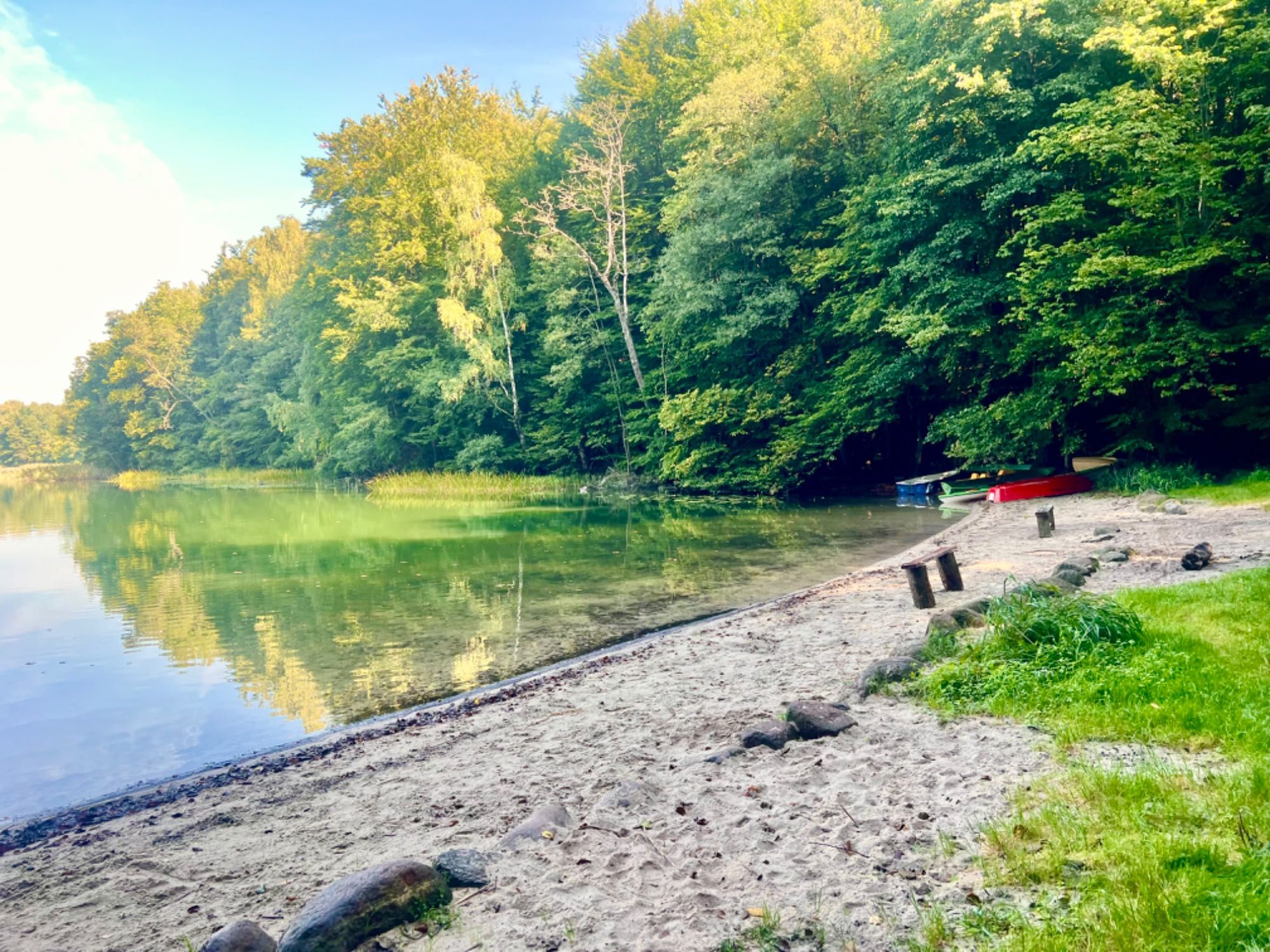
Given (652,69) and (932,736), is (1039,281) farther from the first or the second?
(652,69)

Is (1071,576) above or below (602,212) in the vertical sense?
below

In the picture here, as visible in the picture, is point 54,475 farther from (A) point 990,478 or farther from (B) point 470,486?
(A) point 990,478

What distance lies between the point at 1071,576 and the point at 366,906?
7.69 meters

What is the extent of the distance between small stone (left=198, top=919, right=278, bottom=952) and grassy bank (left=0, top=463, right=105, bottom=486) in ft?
274

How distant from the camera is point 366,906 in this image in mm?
3465

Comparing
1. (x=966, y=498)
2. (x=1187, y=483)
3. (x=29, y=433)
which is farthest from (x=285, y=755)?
(x=29, y=433)

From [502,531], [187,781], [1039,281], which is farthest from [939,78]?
[187,781]

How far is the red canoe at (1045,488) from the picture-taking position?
1991 cm

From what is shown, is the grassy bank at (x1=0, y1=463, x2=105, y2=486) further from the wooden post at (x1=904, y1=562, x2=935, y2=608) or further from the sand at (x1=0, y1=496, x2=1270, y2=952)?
the wooden post at (x1=904, y1=562, x2=935, y2=608)

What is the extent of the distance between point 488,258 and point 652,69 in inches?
545

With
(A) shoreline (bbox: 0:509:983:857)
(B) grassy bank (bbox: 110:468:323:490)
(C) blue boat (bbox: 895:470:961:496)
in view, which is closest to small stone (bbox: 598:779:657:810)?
(A) shoreline (bbox: 0:509:983:857)

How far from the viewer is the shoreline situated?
605cm

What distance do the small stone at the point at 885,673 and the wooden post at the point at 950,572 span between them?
3724mm

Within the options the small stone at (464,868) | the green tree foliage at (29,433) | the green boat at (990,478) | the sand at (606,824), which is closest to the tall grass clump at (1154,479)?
the green boat at (990,478)
